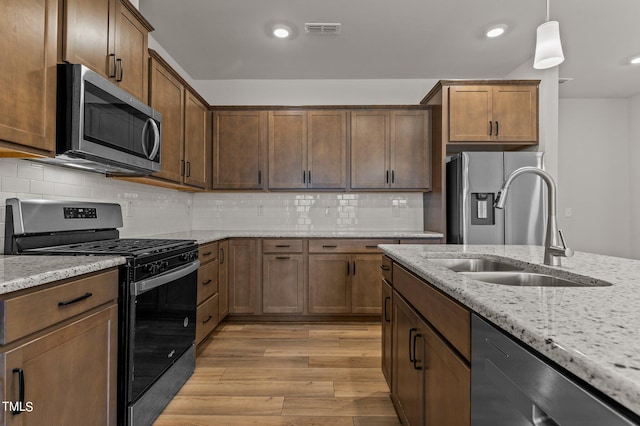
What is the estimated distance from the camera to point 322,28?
301 cm

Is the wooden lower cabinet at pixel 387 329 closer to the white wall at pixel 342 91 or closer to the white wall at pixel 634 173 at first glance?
the white wall at pixel 342 91

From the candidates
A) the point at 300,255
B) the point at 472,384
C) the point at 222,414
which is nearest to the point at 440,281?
the point at 472,384

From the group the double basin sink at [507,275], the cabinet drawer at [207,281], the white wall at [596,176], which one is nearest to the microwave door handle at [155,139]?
the cabinet drawer at [207,281]

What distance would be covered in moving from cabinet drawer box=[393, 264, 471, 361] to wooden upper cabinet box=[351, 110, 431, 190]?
2274 millimetres

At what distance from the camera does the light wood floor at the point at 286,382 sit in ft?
6.31

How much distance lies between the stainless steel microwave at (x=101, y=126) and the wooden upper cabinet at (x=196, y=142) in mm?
853

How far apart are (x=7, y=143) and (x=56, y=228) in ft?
2.32

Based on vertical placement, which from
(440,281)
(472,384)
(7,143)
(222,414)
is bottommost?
(222,414)

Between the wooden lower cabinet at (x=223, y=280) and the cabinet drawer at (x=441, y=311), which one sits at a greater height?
the cabinet drawer at (x=441, y=311)

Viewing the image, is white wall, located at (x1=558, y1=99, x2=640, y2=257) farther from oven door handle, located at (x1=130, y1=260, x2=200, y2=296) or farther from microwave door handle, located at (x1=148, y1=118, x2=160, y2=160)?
microwave door handle, located at (x1=148, y1=118, x2=160, y2=160)

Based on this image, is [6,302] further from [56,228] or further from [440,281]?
[440,281]

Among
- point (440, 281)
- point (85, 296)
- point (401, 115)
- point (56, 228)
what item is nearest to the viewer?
point (440, 281)

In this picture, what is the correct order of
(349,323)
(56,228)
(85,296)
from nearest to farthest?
(85,296)
(56,228)
(349,323)

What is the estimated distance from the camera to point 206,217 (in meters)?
4.18
